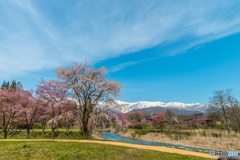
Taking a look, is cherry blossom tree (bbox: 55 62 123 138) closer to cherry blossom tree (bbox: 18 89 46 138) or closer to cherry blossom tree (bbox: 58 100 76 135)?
cherry blossom tree (bbox: 58 100 76 135)

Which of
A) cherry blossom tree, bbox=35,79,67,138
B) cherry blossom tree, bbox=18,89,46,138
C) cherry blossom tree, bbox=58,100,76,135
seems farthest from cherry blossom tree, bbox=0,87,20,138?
cherry blossom tree, bbox=58,100,76,135

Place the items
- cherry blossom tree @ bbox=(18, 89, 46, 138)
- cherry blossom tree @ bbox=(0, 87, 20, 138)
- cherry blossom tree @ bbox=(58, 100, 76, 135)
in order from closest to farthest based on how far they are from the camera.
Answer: cherry blossom tree @ bbox=(58, 100, 76, 135) → cherry blossom tree @ bbox=(0, 87, 20, 138) → cherry blossom tree @ bbox=(18, 89, 46, 138)

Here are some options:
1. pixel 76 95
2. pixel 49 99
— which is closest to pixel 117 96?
pixel 76 95

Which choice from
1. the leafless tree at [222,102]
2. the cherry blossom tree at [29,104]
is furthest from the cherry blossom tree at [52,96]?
the leafless tree at [222,102]

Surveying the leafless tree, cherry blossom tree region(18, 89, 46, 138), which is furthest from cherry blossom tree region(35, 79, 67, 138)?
the leafless tree

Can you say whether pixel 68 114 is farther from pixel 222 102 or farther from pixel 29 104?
pixel 222 102

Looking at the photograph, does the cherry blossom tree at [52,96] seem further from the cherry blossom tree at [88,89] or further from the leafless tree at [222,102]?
the leafless tree at [222,102]

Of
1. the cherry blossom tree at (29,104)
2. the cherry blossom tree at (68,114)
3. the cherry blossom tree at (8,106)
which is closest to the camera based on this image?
the cherry blossom tree at (68,114)

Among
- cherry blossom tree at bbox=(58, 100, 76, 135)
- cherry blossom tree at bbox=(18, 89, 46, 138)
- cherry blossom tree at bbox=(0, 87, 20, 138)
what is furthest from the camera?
cherry blossom tree at bbox=(18, 89, 46, 138)

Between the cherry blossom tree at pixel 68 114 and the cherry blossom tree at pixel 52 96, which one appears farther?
the cherry blossom tree at pixel 52 96

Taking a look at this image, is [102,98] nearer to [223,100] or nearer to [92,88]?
[92,88]

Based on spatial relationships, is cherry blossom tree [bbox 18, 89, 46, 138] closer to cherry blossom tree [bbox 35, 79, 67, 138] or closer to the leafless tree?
cherry blossom tree [bbox 35, 79, 67, 138]

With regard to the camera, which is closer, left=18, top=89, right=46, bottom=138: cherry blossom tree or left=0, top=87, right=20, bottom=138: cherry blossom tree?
left=0, top=87, right=20, bottom=138: cherry blossom tree

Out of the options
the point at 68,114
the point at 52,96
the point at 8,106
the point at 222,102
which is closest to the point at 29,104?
the point at 8,106
